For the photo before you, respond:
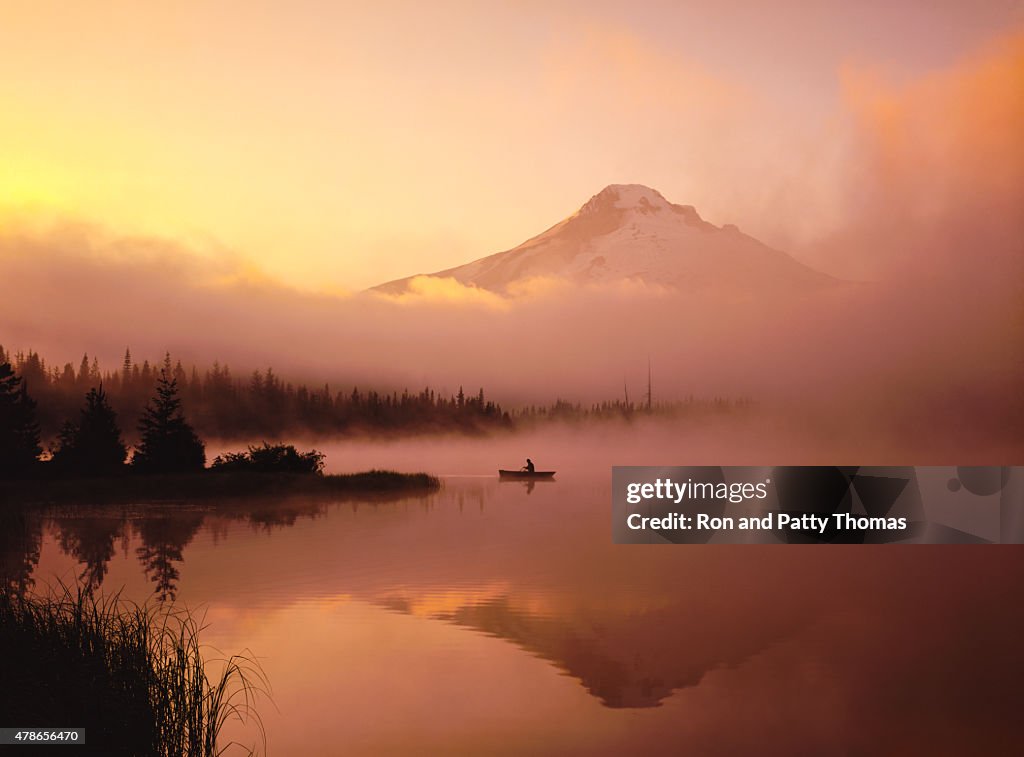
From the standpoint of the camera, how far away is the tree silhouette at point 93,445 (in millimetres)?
52594

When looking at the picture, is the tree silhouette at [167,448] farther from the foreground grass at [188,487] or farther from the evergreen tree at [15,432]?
the evergreen tree at [15,432]

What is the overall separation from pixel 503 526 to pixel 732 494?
3080 cm

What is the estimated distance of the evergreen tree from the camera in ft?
164

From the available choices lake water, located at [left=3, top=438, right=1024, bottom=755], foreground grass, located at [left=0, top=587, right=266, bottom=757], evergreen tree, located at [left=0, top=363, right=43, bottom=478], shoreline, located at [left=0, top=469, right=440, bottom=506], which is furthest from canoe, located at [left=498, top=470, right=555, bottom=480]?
foreground grass, located at [left=0, top=587, right=266, bottom=757]

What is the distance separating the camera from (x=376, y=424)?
173250 millimetres

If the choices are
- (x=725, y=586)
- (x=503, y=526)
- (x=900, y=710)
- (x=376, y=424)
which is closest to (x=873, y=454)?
(x=376, y=424)

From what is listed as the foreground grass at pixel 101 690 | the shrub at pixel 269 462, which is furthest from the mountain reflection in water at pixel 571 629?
the shrub at pixel 269 462

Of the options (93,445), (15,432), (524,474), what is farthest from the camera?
(524,474)

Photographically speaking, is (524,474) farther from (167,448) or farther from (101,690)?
(101,690)

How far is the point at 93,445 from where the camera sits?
53375 mm

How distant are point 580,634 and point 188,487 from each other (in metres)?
37.1

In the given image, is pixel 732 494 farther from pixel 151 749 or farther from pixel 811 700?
pixel 151 749

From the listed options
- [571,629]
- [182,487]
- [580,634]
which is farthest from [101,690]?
[182,487]

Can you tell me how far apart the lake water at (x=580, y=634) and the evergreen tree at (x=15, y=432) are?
31.7ft
